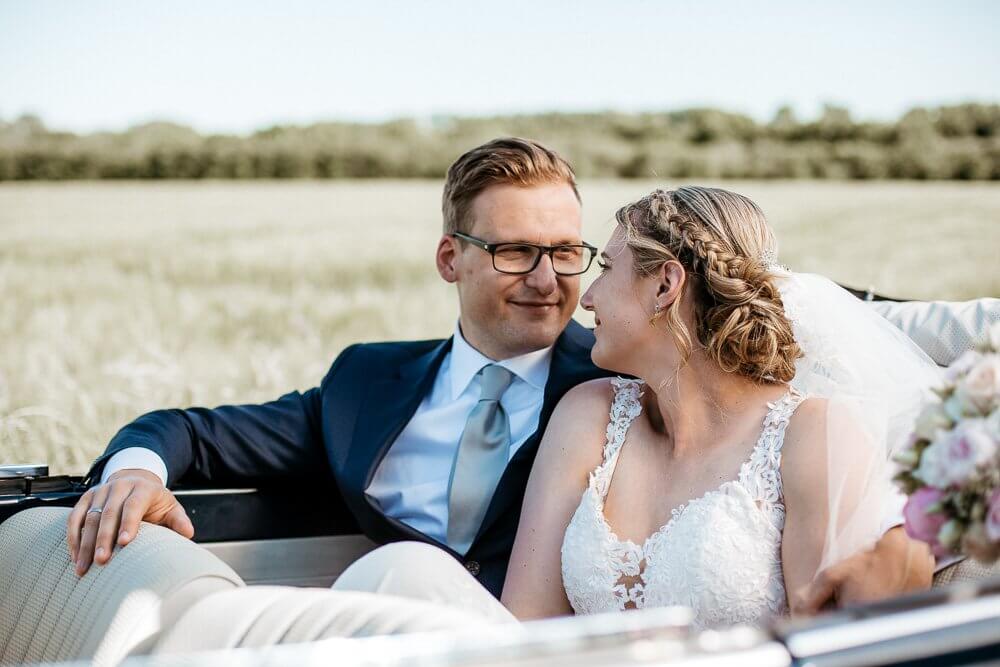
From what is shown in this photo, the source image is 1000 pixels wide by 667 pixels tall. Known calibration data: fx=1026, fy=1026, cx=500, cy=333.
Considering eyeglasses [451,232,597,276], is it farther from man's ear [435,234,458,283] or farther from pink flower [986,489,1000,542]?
pink flower [986,489,1000,542]

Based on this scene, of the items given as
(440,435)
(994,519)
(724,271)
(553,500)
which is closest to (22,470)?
(440,435)

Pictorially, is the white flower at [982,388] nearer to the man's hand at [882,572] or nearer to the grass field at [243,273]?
the man's hand at [882,572]

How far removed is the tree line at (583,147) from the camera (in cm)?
1669

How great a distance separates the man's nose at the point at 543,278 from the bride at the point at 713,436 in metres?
0.40

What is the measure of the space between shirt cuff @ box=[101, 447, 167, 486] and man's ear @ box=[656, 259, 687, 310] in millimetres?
1331

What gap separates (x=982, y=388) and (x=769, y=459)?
647 millimetres

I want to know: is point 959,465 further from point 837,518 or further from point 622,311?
point 622,311

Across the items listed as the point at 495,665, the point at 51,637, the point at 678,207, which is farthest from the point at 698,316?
the point at 51,637

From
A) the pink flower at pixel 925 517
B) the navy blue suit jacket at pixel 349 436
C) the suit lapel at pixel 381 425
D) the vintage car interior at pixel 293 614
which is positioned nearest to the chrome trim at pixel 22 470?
the vintage car interior at pixel 293 614

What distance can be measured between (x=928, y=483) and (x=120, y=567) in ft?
5.09

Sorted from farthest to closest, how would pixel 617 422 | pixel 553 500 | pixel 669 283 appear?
pixel 617 422, pixel 553 500, pixel 669 283

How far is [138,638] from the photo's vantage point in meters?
1.86

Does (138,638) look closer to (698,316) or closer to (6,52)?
(698,316)

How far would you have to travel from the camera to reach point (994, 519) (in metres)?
1.69
